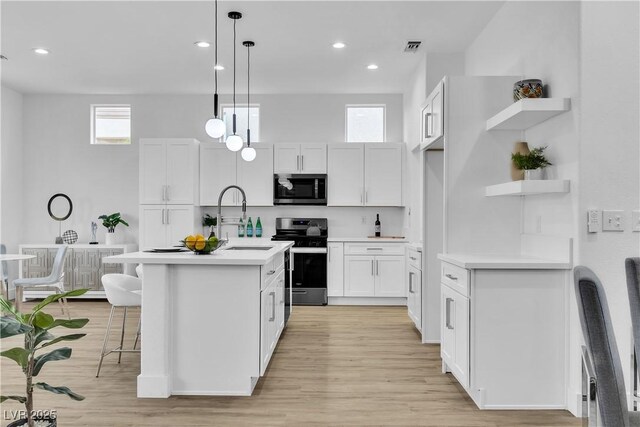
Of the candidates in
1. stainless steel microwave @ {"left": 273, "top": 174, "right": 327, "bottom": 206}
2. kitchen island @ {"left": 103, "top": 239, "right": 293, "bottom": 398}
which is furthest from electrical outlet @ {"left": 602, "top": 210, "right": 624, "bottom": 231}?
stainless steel microwave @ {"left": 273, "top": 174, "right": 327, "bottom": 206}

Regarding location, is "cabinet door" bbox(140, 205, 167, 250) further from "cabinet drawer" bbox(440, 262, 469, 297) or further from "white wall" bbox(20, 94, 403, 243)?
"cabinet drawer" bbox(440, 262, 469, 297)

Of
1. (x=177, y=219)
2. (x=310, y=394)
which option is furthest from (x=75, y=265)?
(x=310, y=394)

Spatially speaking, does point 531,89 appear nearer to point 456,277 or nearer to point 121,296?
point 456,277

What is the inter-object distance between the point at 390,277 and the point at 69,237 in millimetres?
4505

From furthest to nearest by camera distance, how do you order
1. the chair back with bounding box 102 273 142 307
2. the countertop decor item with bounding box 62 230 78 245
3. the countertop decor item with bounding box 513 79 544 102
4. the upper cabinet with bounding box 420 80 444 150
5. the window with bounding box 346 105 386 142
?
the window with bounding box 346 105 386 142
the countertop decor item with bounding box 62 230 78 245
the upper cabinet with bounding box 420 80 444 150
the chair back with bounding box 102 273 142 307
the countertop decor item with bounding box 513 79 544 102

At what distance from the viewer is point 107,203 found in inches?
270

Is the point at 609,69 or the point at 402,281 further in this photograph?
the point at 402,281

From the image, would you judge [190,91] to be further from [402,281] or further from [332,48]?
[402,281]

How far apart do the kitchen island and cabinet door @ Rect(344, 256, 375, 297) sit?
129 inches

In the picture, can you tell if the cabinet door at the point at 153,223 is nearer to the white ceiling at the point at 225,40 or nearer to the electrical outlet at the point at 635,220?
the white ceiling at the point at 225,40

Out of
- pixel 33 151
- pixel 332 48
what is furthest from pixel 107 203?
pixel 332 48

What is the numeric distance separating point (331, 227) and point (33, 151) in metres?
4.49

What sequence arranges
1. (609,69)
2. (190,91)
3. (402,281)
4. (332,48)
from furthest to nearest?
(190,91), (402,281), (332,48), (609,69)

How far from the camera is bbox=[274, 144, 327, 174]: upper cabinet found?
255 inches
